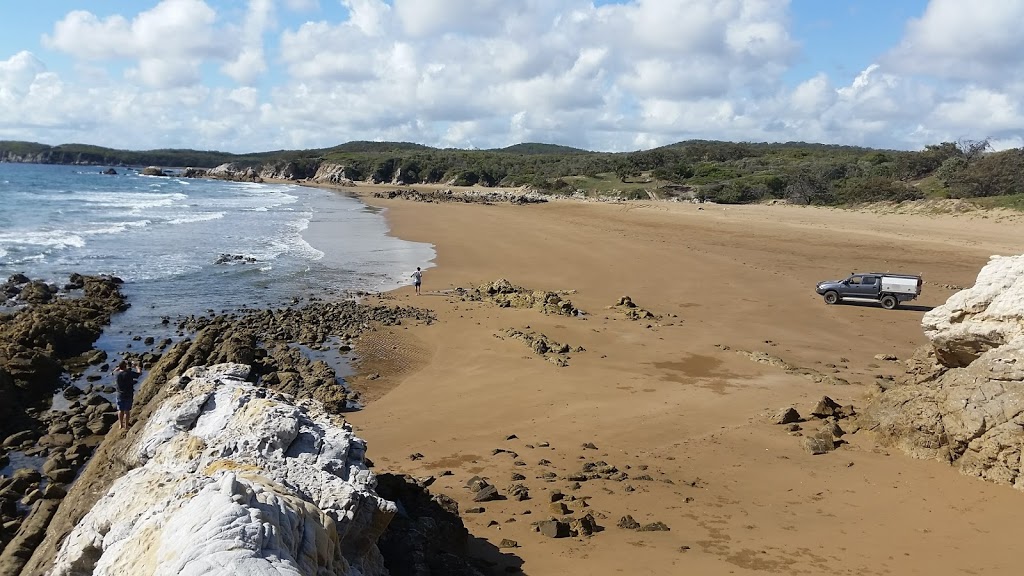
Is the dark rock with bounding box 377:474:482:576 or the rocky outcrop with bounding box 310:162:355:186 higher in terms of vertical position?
the rocky outcrop with bounding box 310:162:355:186

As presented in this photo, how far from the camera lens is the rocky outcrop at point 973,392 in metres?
9.66

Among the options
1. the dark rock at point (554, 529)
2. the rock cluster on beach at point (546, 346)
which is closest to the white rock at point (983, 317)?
the dark rock at point (554, 529)

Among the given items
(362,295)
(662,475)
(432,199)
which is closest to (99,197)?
(432,199)

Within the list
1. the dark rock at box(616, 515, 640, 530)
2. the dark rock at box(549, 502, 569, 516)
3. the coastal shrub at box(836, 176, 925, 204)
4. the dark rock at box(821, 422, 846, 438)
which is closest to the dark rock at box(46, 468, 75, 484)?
the dark rock at box(549, 502, 569, 516)

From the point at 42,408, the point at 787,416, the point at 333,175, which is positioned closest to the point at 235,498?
the point at 787,416

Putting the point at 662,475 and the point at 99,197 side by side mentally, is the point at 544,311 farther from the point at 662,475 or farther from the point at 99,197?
the point at 99,197

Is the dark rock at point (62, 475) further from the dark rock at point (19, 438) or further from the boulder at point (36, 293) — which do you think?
the boulder at point (36, 293)

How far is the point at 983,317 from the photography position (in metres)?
11.0

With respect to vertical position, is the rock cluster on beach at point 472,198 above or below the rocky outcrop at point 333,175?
below

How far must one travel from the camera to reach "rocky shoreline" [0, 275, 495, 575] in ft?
24.2

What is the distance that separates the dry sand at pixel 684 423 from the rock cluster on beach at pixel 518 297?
0.76 meters

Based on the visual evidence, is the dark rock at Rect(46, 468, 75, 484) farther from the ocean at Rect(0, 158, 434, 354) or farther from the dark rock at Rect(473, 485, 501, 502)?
the ocean at Rect(0, 158, 434, 354)

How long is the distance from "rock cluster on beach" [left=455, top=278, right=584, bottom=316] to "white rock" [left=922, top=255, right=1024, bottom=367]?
12.1 metres

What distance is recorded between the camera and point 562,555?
26.3 ft
